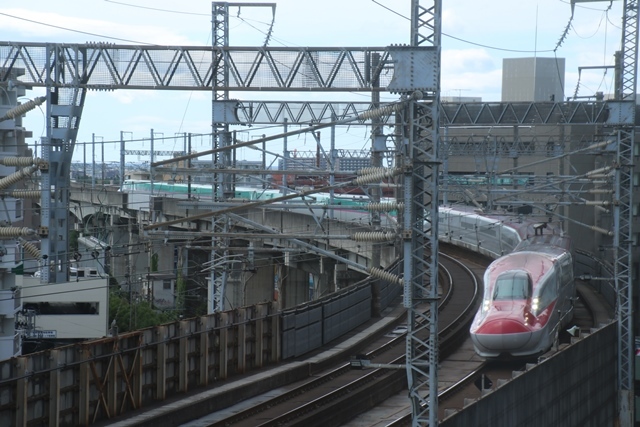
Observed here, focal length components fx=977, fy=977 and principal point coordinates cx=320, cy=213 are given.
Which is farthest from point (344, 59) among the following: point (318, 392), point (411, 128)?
point (411, 128)

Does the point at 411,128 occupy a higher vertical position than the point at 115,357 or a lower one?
higher

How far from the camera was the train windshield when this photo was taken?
19.6m

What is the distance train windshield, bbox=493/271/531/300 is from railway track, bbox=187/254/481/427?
2.55m

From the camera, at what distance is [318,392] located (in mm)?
18438

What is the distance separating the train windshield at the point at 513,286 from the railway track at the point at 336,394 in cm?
255

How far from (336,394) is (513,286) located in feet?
14.6

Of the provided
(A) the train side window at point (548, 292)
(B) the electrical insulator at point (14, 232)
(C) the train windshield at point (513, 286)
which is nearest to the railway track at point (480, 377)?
(A) the train side window at point (548, 292)

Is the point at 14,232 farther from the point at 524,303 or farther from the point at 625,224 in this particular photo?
the point at 625,224

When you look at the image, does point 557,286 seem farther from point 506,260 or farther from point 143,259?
point 143,259

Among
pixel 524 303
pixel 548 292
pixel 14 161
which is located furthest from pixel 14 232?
pixel 548 292

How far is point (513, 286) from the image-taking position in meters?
19.7

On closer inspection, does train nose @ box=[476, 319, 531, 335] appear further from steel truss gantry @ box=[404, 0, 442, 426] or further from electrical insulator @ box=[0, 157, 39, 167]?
electrical insulator @ box=[0, 157, 39, 167]

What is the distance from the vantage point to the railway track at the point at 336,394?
16.1m

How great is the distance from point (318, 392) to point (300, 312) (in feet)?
12.9
